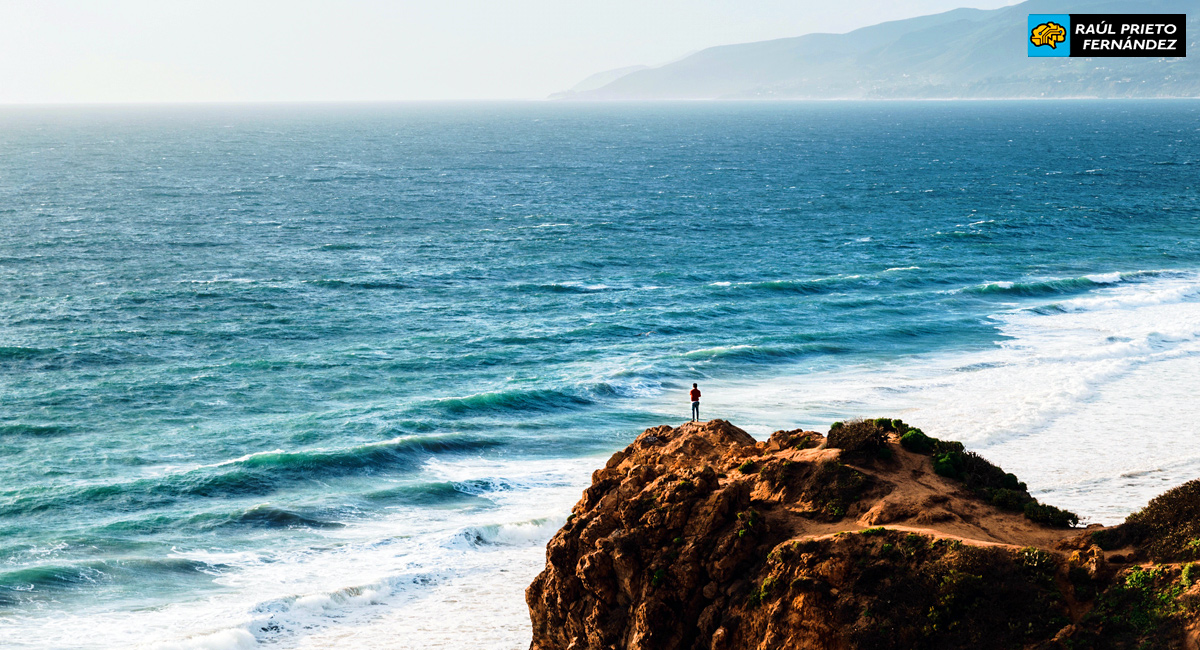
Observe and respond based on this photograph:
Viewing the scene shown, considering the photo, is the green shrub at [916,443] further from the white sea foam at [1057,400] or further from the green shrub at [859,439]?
the white sea foam at [1057,400]

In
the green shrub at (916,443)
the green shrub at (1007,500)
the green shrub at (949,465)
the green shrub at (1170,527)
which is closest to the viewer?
the green shrub at (1170,527)

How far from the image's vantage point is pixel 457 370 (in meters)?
54.8

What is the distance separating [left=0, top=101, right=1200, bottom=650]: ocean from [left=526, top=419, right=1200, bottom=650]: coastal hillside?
7.29 meters

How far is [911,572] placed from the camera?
19.5 meters

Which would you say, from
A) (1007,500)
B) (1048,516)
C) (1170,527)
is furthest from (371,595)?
(1170,527)

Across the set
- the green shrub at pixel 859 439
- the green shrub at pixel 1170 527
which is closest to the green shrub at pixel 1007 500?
the green shrub at pixel 1170 527

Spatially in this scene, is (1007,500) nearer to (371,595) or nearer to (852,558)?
(852,558)

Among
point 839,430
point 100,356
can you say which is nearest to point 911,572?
point 839,430

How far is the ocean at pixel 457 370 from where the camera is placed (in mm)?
32875

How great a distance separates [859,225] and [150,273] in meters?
68.9

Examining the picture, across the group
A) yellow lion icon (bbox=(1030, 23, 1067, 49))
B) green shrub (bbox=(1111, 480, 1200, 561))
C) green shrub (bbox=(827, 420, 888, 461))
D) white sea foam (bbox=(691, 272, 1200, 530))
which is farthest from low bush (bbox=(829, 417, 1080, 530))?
yellow lion icon (bbox=(1030, 23, 1067, 49))

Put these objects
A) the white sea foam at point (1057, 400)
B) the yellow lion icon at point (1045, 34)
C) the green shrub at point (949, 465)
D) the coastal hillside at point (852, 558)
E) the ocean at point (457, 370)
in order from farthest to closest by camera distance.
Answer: the yellow lion icon at point (1045, 34) → the white sea foam at point (1057, 400) → the ocean at point (457, 370) → the green shrub at point (949, 465) → the coastal hillside at point (852, 558)

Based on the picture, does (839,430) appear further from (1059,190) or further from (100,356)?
(1059,190)

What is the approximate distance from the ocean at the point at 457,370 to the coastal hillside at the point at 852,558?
23.9 feet
